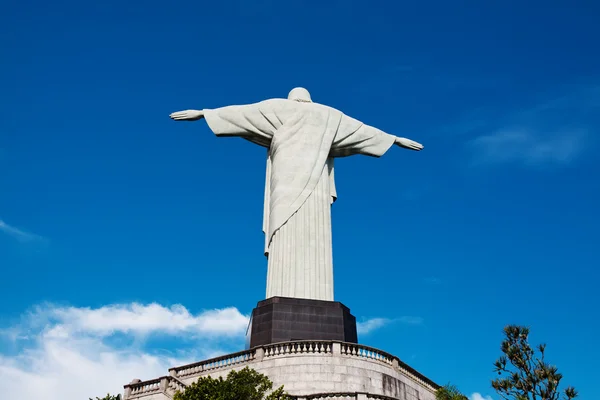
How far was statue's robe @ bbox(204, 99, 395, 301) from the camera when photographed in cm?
2619

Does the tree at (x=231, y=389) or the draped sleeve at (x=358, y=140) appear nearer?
the tree at (x=231, y=389)

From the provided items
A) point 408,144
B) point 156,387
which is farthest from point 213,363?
point 408,144

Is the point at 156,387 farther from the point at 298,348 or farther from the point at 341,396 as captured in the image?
the point at 341,396

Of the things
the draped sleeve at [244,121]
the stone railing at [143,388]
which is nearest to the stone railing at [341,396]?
the stone railing at [143,388]

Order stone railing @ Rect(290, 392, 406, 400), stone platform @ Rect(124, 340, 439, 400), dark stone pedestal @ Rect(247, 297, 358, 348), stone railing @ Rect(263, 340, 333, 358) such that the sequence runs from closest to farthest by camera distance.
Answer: stone railing @ Rect(290, 392, 406, 400)
stone platform @ Rect(124, 340, 439, 400)
stone railing @ Rect(263, 340, 333, 358)
dark stone pedestal @ Rect(247, 297, 358, 348)

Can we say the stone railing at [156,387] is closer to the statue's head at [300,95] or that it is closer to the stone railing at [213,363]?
the stone railing at [213,363]

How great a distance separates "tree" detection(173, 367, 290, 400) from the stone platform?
3.54 metres

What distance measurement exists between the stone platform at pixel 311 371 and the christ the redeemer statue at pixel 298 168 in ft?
15.1

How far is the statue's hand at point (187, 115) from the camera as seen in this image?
28.7m

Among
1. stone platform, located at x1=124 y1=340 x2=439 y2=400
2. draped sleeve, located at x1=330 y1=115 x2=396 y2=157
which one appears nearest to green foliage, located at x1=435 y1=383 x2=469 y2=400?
stone platform, located at x1=124 y1=340 x2=439 y2=400

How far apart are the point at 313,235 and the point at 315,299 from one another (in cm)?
317

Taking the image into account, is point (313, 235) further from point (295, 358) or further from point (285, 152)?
point (295, 358)

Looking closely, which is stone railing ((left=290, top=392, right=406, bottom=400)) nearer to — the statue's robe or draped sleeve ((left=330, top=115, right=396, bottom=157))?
the statue's robe

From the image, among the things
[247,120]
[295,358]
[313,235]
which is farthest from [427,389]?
[247,120]
